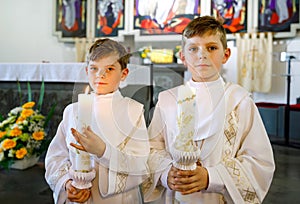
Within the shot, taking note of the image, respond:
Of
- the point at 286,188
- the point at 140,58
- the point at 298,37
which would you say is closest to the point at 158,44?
the point at 140,58

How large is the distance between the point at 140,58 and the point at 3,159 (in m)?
1.40

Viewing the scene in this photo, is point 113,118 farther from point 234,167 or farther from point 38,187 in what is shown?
point 38,187

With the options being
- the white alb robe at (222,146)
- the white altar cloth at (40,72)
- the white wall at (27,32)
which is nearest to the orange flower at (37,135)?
the white altar cloth at (40,72)

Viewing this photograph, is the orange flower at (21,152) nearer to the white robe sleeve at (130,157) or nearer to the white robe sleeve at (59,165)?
the white robe sleeve at (59,165)

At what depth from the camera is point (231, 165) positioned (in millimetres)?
639

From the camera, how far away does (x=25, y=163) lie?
1.85 m

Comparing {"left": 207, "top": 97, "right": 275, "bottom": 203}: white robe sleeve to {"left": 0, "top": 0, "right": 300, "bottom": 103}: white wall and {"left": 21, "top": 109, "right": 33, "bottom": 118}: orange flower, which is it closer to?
{"left": 21, "top": 109, "right": 33, "bottom": 118}: orange flower

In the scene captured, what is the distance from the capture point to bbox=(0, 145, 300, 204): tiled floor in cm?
154

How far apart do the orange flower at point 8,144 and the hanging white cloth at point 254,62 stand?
3038 mm

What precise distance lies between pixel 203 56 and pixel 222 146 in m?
0.17

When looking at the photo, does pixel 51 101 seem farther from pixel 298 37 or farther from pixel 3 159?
pixel 298 37

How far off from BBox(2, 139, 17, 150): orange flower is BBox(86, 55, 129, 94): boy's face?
131 centimetres

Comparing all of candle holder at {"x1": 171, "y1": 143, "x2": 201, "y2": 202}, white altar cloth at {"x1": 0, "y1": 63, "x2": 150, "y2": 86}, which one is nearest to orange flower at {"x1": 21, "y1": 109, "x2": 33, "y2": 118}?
white altar cloth at {"x1": 0, "y1": 63, "x2": 150, "y2": 86}

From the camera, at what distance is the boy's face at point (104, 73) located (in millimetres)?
539
